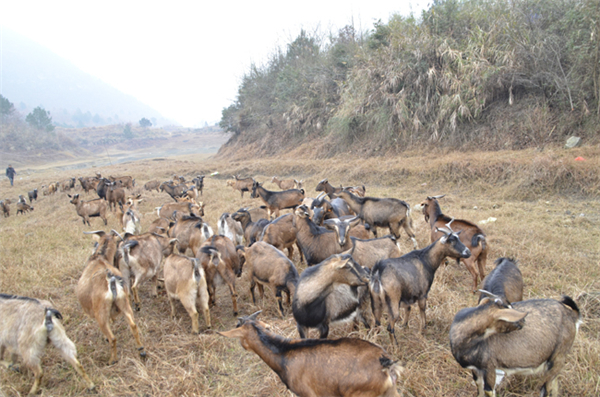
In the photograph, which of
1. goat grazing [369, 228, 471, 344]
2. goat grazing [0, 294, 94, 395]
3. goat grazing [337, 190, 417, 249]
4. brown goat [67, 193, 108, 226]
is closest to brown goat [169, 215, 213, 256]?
goat grazing [0, 294, 94, 395]

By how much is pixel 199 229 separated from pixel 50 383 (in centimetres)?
350

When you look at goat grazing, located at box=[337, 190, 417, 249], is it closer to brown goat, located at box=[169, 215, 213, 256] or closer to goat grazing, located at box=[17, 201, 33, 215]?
brown goat, located at box=[169, 215, 213, 256]

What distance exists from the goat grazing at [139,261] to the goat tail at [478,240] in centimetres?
551

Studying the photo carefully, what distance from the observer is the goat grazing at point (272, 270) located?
476cm

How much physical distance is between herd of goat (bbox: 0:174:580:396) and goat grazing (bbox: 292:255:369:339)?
0.04 ft

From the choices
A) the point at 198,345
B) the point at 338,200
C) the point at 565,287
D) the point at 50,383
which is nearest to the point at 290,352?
the point at 198,345

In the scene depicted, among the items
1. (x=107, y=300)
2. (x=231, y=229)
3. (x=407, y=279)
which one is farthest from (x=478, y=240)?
(x=107, y=300)

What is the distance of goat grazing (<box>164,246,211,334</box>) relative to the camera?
4.50m

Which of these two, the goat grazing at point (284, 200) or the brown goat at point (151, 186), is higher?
the brown goat at point (151, 186)

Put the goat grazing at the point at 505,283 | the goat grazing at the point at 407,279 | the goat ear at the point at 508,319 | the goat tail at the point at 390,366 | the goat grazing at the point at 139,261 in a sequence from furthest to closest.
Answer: the goat grazing at the point at 139,261 → the goat grazing at the point at 407,279 → the goat grazing at the point at 505,283 → the goat ear at the point at 508,319 → the goat tail at the point at 390,366

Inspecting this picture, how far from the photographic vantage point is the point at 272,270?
4906 millimetres

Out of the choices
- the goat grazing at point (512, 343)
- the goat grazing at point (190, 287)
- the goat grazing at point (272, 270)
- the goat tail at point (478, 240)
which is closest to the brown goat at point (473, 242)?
the goat tail at point (478, 240)

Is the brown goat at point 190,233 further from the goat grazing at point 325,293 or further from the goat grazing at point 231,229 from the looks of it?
the goat grazing at point 325,293

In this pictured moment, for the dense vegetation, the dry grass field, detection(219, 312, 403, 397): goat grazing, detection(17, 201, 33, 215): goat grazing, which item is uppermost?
the dense vegetation
